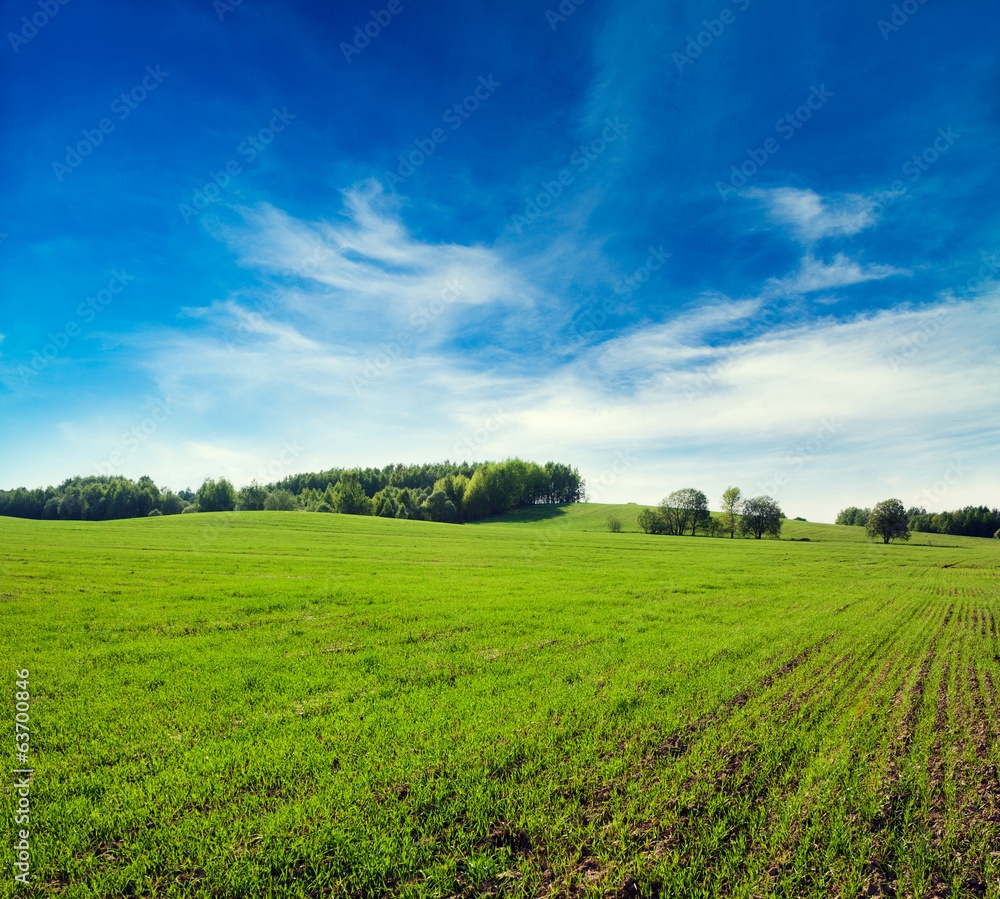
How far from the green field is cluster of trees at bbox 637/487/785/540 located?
93204 millimetres

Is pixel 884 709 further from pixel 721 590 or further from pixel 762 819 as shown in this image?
pixel 721 590

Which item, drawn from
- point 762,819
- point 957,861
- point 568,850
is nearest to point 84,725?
point 568,850

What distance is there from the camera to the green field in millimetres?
4770

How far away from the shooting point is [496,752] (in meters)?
6.74

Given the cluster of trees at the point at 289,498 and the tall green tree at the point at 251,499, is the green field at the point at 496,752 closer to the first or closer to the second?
the cluster of trees at the point at 289,498

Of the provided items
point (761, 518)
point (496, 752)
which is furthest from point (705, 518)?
point (496, 752)

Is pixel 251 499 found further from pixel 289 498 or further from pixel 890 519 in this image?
pixel 890 519

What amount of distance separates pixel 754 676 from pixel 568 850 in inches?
282

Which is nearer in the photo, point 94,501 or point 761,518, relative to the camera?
point 761,518

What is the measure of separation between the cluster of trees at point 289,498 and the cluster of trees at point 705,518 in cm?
4272

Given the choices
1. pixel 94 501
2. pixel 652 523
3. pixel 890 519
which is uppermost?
pixel 890 519

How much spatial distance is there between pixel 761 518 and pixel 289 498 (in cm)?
11495

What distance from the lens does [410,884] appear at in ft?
14.8

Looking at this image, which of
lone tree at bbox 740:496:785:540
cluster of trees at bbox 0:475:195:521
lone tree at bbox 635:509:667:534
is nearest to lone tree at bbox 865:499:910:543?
lone tree at bbox 740:496:785:540
